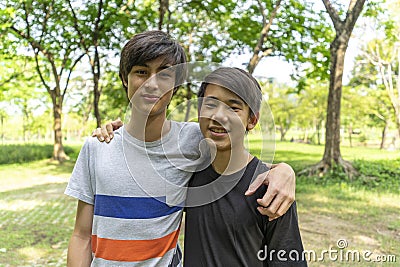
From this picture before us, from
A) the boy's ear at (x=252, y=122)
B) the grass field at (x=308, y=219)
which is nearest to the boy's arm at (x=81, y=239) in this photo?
the boy's ear at (x=252, y=122)

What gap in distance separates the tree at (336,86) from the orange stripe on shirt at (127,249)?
884 centimetres

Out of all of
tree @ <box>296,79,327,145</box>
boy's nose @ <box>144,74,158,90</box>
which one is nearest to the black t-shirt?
boy's nose @ <box>144,74,158,90</box>

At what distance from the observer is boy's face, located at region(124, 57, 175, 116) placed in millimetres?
1203

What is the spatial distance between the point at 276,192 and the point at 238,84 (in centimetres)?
34

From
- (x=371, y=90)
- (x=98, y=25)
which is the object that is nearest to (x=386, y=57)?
(x=371, y=90)

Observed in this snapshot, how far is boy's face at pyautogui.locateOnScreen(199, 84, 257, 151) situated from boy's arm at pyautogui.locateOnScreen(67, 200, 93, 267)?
0.48 m

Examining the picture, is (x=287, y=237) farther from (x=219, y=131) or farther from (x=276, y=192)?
(x=219, y=131)

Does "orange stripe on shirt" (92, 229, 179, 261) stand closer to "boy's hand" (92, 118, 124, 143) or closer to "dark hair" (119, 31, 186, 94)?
"boy's hand" (92, 118, 124, 143)

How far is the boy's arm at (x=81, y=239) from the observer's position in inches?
50.5

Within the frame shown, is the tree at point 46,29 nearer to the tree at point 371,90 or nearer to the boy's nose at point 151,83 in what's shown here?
the boy's nose at point 151,83

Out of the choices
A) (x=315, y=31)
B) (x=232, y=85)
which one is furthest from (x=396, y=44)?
(x=232, y=85)

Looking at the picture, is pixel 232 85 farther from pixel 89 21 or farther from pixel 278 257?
pixel 89 21

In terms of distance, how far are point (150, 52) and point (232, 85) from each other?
0.93ft

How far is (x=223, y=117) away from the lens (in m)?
1.15
